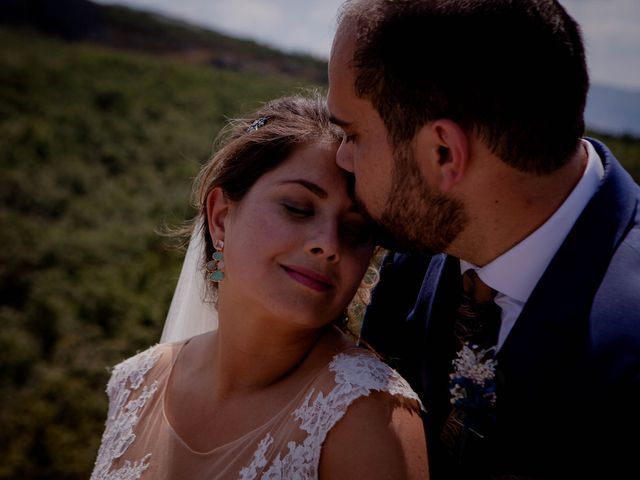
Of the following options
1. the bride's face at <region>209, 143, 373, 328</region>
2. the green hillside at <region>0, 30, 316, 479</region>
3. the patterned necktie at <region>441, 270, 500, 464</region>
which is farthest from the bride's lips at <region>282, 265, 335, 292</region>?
the green hillside at <region>0, 30, 316, 479</region>

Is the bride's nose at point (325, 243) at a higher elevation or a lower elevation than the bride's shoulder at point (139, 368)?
higher

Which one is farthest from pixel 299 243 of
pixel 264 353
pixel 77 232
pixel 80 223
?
pixel 80 223

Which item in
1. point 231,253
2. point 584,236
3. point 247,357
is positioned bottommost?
point 247,357

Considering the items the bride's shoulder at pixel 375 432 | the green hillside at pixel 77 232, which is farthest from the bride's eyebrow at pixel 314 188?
the green hillside at pixel 77 232

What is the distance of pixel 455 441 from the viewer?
2.00 metres

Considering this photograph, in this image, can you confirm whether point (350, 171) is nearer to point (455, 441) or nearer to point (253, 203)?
point (253, 203)

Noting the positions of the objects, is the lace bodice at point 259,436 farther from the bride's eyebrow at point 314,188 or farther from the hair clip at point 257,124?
the hair clip at point 257,124

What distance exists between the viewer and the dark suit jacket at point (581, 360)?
1.55 meters

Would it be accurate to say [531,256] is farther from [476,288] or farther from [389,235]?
[389,235]

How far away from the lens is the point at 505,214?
1.91 metres

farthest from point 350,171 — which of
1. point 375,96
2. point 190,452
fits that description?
point 190,452

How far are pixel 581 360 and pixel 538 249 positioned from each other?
1.35 ft

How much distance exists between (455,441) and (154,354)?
56.3 inches

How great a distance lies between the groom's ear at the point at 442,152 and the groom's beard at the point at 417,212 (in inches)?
1.5
